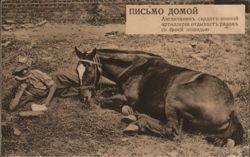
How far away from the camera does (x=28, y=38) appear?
2.16 meters

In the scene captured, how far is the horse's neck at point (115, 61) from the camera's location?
2143 mm

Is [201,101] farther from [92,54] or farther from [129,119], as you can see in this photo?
[92,54]

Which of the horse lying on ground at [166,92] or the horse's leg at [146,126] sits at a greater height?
the horse lying on ground at [166,92]

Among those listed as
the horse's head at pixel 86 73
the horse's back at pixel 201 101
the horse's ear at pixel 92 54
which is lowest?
the horse's back at pixel 201 101

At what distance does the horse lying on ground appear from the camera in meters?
2.07

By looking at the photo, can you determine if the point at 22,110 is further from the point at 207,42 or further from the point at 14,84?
the point at 207,42

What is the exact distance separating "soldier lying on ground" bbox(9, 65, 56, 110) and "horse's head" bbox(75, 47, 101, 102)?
128mm

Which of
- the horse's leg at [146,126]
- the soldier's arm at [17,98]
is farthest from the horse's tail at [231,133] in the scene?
the soldier's arm at [17,98]

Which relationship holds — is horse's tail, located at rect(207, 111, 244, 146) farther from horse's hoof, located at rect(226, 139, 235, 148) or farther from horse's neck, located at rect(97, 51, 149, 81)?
horse's neck, located at rect(97, 51, 149, 81)

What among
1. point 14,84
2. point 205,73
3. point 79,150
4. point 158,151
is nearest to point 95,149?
point 79,150

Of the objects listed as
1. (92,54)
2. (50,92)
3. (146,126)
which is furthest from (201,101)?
(50,92)

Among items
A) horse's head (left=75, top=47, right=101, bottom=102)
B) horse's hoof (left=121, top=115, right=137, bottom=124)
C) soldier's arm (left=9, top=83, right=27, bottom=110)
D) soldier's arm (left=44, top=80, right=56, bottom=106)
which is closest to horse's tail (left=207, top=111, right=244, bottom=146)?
horse's hoof (left=121, top=115, right=137, bottom=124)

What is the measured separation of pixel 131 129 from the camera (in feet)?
6.87

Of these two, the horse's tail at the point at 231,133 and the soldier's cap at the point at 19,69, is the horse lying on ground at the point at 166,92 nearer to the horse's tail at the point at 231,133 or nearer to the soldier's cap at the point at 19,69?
the horse's tail at the point at 231,133
